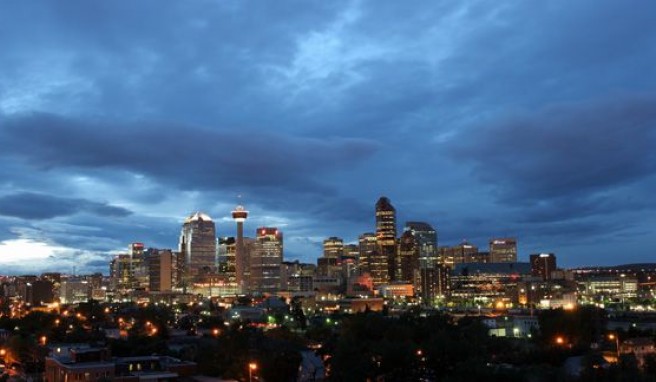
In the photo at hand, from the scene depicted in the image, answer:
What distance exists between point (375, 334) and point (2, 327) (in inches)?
2464

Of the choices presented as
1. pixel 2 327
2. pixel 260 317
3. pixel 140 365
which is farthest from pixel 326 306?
pixel 140 365

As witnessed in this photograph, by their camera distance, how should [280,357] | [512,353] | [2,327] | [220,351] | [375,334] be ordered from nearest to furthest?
[280,357] < [220,351] < [375,334] < [512,353] < [2,327]

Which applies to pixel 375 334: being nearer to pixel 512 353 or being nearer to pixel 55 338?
pixel 512 353

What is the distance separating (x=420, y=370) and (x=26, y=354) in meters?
41.0

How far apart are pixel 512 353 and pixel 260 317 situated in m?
73.1

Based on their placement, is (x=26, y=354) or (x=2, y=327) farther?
(x=2, y=327)

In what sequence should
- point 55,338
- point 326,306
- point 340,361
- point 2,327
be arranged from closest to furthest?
point 340,361
point 55,338
point 2,327
point 326,306

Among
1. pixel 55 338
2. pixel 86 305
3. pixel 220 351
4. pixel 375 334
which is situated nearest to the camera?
pixel 220 351

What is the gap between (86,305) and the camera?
125 meters

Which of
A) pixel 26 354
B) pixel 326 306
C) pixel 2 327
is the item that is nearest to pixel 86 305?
pixel 2 327

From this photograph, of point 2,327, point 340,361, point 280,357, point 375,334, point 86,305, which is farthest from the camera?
point 86,305

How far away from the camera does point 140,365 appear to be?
5019cm

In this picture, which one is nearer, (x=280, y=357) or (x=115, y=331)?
(x=280, y=357)

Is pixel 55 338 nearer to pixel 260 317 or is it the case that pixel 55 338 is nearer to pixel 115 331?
pixel 115 331
